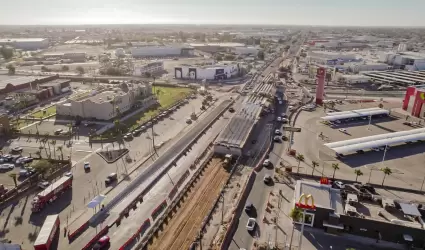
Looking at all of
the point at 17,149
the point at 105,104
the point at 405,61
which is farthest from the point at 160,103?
the point at 405,61

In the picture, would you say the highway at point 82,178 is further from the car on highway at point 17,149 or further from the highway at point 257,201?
the highway at point 257,201

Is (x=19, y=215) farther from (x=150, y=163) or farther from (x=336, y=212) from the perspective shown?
(x=336, y=212)

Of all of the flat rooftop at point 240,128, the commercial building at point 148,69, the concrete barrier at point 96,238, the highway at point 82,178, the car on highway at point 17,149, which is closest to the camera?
the concrete barrier at point 96,238

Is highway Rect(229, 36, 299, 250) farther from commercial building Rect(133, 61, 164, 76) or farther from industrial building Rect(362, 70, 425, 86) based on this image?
commercial building Rect(133, 61, 164, 76)

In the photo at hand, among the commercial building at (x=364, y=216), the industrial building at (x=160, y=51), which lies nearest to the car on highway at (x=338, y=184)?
the commercial building at (x=364, y=216)

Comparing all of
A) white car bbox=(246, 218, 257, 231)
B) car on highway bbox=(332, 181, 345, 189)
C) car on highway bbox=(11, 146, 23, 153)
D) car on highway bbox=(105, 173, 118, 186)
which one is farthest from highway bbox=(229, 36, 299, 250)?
car on highway bbox=(11, 146, 23, 153)

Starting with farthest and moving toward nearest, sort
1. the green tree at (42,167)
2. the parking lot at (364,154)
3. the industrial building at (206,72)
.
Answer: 1. the industrial building at (206,72)
2. the parking lot at (364,154)
3. the green tree at (42,167)

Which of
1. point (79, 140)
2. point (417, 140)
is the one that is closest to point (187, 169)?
point (79, 140)
